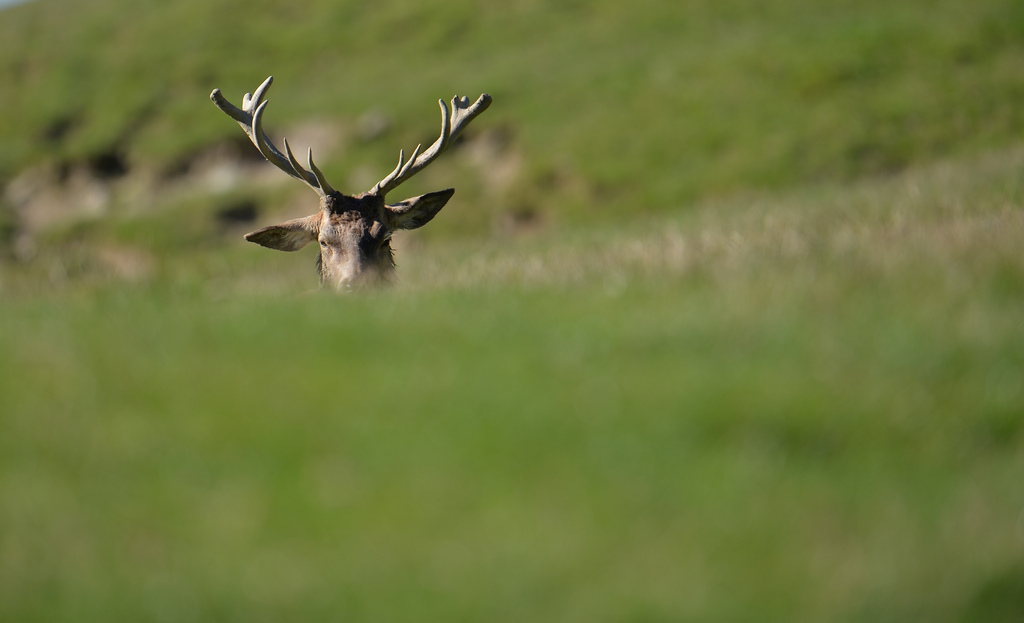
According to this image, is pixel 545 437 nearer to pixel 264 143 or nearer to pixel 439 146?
pixel 439 146

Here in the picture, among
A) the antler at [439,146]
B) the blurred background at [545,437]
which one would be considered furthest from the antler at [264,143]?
the blurred background at [545,437]

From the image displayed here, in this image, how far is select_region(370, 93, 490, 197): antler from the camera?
9969mm

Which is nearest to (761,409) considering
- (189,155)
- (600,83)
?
(600,83)

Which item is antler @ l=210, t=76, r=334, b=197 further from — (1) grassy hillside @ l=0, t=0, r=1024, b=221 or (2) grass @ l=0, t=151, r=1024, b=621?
(1) grassy hillside @ l=0, t=0, r=1024, b=221

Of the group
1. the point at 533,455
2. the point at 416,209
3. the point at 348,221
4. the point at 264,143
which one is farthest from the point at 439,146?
the point at 533,455

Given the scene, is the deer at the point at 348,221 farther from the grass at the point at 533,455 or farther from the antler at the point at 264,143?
the grass at the point at 533,455

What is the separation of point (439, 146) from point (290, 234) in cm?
207

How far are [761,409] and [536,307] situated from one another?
1670 mm

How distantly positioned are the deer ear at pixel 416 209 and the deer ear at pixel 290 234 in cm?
91

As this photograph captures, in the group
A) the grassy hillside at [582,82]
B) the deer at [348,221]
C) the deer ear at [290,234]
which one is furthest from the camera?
the grassy hillside at [582,82]

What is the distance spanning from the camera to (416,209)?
1040 centimetres

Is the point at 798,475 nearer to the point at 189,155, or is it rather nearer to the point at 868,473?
the point at 868,473

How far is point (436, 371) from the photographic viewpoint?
432cm

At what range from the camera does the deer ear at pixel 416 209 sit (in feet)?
33.5
